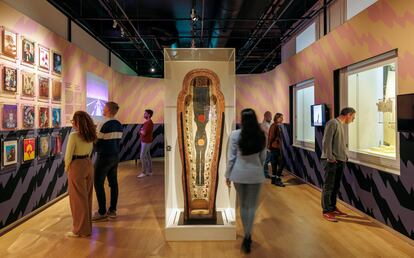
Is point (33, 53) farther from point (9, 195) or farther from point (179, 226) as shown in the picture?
point (179, 226)

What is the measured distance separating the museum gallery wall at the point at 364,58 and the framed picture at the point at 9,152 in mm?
4537

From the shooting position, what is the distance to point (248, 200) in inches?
127

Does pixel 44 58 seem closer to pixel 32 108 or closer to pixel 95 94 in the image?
pixel 32 108

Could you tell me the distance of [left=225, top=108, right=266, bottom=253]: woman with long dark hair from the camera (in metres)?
3.13

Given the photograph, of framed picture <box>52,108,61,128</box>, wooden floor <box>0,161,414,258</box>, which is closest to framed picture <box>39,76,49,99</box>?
framed picture <box>52,108,61,128</box>

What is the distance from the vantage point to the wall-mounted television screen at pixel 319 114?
18.8ft

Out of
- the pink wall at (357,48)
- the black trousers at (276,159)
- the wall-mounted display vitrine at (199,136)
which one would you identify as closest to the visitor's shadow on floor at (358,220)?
the wall-mounted display vitrine at (199,136)

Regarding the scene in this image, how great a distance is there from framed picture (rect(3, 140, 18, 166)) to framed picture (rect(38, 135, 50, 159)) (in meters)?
0.66

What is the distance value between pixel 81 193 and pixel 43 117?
5.83 feet

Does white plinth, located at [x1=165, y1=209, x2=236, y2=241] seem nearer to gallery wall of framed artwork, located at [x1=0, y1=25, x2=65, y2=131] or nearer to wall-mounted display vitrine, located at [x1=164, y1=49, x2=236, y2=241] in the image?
wall-mounted display vitrine, located at [x1=164, y1=49, x2=236, y2=241]

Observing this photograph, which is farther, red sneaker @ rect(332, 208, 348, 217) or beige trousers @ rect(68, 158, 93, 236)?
red sneaker @ rect(332, 208, 348, 217)

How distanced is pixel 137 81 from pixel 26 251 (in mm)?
8195

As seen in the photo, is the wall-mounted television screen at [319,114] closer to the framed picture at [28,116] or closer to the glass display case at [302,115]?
the glass display case at [302,115]

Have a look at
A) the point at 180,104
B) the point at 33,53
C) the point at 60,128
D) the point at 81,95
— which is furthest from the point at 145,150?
the point at 180,104
